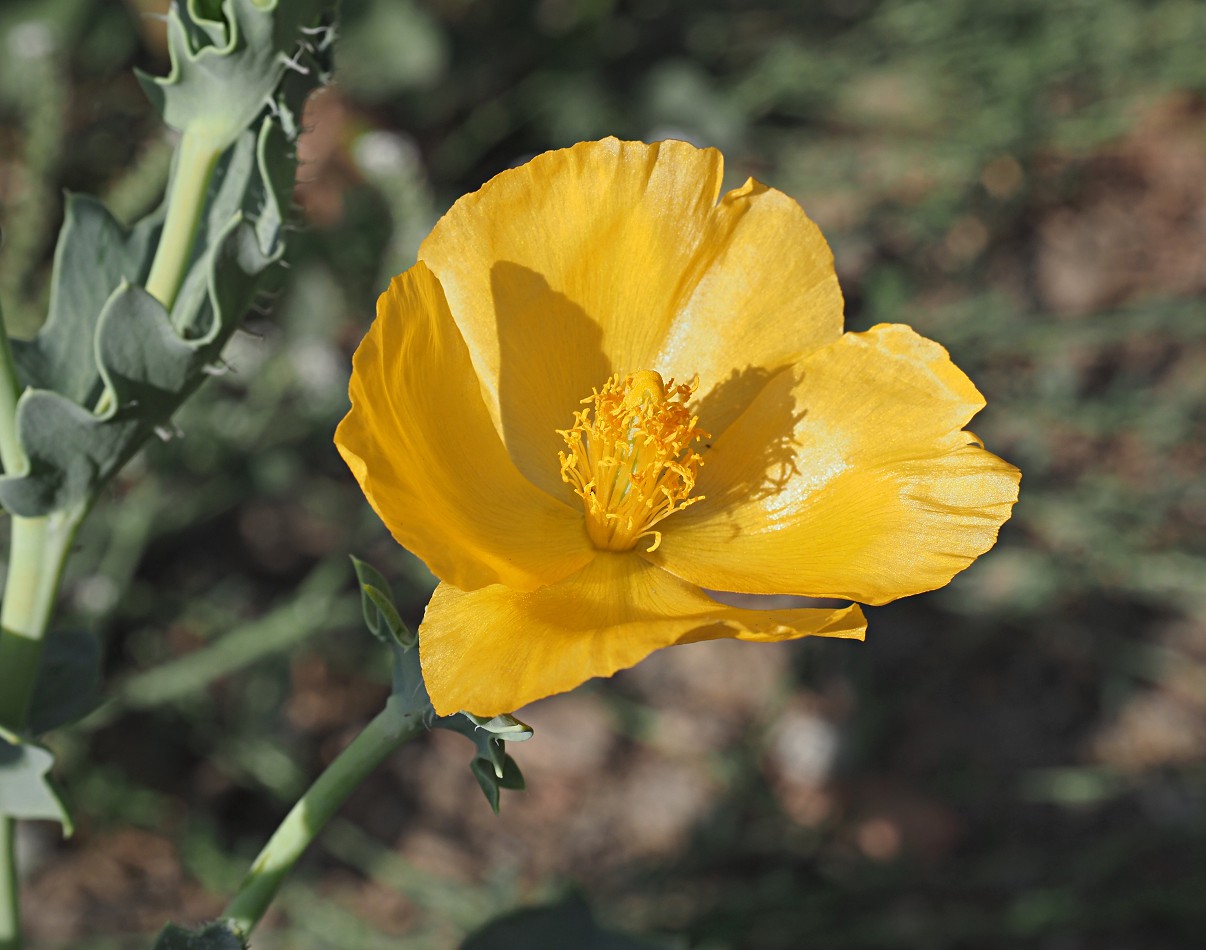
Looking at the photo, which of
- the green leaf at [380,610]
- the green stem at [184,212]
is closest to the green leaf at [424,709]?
the green leaf at [380,610]

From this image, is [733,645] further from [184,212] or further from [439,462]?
[184,212]

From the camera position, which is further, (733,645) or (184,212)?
(733,645)

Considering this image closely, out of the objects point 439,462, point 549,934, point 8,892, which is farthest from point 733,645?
point 8,892

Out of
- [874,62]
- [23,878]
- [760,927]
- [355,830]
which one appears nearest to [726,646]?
[760,927]

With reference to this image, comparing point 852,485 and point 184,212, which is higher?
point 184,212

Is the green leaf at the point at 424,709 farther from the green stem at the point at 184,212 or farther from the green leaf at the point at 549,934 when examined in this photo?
the green leaf at the point at 549,934

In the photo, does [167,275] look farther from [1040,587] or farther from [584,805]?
[1040,587]

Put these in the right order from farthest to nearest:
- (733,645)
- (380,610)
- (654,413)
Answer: (733,645) < (654,413) < (380,610)
